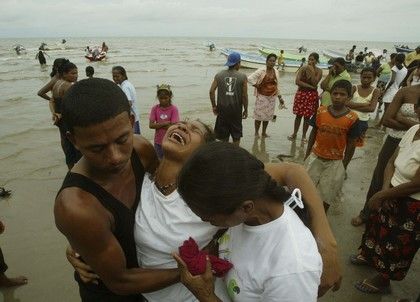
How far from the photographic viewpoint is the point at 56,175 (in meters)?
5.91

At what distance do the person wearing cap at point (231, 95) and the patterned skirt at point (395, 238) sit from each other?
139 inches

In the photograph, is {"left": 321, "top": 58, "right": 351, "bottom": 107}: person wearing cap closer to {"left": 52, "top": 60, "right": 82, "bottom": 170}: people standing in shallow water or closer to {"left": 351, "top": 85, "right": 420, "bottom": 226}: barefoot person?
{"left": 351, "top": 85, "right": 420, "bottom": 226}: barefoot person

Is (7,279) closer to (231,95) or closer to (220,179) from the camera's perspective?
(220,179)

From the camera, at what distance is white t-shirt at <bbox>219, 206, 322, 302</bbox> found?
1.10 metres

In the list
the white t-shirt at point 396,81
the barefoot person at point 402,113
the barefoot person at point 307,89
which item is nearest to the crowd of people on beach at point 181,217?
the barefoot person at point 402,113

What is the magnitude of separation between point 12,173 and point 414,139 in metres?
6.37

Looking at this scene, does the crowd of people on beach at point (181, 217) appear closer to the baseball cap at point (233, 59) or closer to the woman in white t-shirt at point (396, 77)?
the baseball cap at point (233, 59)

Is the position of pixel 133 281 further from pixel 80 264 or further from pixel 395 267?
pixel 395 267

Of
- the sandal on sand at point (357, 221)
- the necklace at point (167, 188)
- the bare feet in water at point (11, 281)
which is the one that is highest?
the necklace at point (167, 188)

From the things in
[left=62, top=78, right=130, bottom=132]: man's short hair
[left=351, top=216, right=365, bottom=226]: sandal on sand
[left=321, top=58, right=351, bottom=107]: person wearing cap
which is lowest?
[left=351, top=216, right=365, bottom=226]: sandal on sand

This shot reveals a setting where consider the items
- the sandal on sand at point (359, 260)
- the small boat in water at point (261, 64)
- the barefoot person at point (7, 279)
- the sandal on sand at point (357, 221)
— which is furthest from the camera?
the small boat in water at point (261, 64)

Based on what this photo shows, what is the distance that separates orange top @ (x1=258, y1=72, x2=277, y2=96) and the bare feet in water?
217 inches

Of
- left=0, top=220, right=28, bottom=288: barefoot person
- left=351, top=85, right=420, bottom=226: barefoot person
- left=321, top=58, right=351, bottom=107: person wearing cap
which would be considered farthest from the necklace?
left=321, top=58, right=351, bottom=107: person wearing cap

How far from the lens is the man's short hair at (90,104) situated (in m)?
1.31
